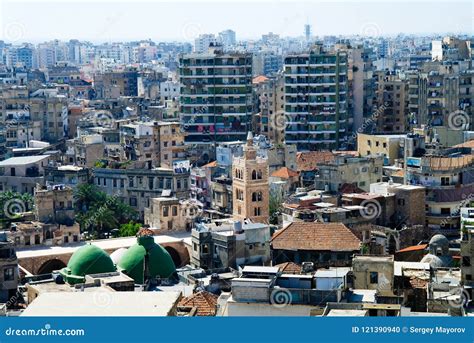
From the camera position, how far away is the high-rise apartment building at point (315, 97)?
40281 mm

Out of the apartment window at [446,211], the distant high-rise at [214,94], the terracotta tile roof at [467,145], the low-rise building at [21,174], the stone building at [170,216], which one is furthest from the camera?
the distant high-rise at [214,94]

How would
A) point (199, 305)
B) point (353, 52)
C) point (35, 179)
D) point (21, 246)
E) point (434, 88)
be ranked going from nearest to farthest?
point (199, 305), point (21, 246), point (35, 179), point (434, 88), point (353, 52)

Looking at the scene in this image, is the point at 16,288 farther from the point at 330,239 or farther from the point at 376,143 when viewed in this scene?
the point at 376,143

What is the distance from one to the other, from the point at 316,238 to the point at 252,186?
15.3 ft

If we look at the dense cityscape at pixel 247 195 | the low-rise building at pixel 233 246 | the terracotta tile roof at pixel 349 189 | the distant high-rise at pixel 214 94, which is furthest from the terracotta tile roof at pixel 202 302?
the distant high-rise at pixel 214 94

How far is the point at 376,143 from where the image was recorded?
33.9 metres

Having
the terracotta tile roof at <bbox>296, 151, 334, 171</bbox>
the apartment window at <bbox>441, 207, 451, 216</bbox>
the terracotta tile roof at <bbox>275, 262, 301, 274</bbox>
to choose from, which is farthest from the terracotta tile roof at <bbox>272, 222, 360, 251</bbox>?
the terracotta tile roof at <bbox>296, 151, 334, 171</bbox>

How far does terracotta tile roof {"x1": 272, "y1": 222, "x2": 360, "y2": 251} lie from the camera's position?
2189cm

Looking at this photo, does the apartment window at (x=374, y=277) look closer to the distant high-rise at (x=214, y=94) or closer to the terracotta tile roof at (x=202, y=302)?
the terracotta tile roof at (x=202, y=302)

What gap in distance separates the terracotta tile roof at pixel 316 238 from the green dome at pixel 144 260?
256 centimetres

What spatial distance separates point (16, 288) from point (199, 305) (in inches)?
189

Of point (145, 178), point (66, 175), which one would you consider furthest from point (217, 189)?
point (66, 175)

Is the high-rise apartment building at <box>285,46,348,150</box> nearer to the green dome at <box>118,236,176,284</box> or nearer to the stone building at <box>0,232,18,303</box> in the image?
the green dome at <box>118,236,176,284</box>
